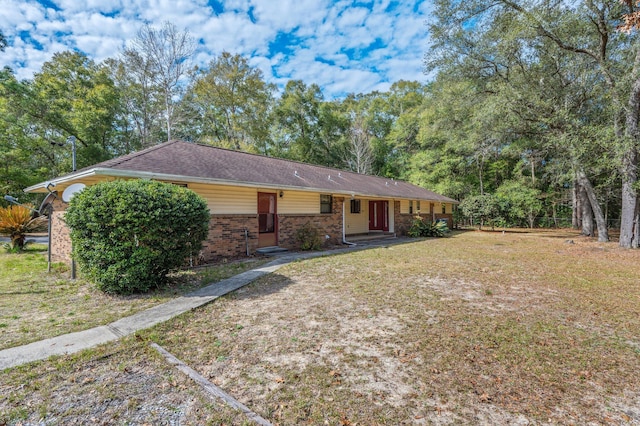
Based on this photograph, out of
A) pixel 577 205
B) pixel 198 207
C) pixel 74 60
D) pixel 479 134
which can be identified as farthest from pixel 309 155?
pixel 198 207

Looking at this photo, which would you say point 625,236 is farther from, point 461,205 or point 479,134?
point 461,205

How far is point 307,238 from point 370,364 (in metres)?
7.93

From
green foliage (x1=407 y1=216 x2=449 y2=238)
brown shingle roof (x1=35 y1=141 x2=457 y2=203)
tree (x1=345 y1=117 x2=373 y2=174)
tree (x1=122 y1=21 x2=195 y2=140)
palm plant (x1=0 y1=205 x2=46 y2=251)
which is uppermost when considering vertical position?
tree (x1=122 y1=21 x2=195 y2=140)

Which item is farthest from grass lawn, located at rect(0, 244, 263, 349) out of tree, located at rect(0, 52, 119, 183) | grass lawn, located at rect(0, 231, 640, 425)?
tree, located at rect(0, 52, 119, 183)

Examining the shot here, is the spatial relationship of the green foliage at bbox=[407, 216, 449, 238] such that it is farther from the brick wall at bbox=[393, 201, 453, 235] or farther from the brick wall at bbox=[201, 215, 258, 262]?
the brick wall at bbox=[201, 215, 258, 262]

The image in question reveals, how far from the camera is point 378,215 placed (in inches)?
680

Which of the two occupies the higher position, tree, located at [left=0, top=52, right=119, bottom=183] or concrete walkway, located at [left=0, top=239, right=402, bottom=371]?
tree, located at [left=0, top=52, right=119, bottom=183]

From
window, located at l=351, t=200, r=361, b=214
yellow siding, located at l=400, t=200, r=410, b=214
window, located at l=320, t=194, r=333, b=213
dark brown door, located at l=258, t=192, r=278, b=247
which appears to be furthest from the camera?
yellow siding, located at l=400, t=200, r=410, b=214

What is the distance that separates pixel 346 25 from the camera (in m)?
11.6

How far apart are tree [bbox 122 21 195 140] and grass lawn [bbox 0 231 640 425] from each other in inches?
844

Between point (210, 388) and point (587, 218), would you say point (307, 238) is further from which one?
point (587, 218)

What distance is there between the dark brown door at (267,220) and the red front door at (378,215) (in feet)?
28.0

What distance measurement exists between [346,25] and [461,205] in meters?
15.5

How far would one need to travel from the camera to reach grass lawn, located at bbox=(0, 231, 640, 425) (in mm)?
2191
